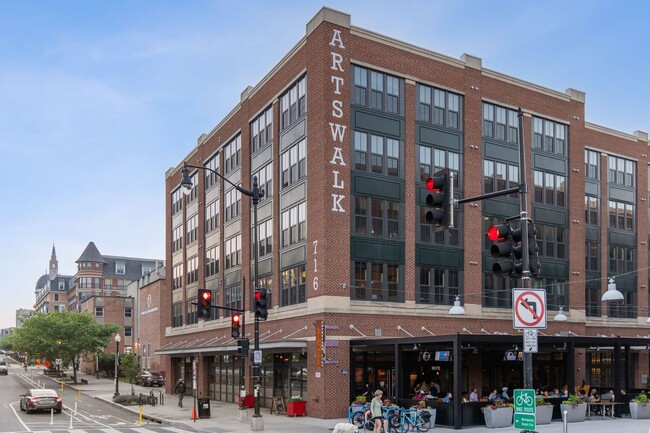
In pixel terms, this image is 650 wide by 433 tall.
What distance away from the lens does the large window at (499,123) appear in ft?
137

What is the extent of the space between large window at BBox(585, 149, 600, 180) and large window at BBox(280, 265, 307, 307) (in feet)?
74.1

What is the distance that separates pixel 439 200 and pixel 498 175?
28683 millimetres

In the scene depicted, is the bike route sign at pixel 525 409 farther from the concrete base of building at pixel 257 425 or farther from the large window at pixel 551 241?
the large window at pixel 551 241

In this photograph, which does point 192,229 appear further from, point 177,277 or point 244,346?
point 244,346

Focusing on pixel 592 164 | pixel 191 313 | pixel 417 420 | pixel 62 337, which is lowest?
pixel 62 337

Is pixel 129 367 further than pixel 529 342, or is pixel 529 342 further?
pixel 129 367

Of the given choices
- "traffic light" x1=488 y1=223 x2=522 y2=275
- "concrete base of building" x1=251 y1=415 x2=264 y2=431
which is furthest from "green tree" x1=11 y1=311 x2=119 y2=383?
"traffic light" x1=488 y1=223 x2=522 y2=275

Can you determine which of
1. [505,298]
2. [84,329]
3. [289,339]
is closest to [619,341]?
[505,298]

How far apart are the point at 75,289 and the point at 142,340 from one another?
9442 cm

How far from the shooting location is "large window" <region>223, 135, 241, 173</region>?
47.9 meters

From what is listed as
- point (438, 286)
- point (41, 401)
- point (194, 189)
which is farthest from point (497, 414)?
point (194, 189)

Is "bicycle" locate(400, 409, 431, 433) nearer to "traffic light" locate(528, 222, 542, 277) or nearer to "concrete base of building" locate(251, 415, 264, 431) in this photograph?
"concrete base of building" locate(251, 415, 264, 431)

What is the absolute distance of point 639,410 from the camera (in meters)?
32.3

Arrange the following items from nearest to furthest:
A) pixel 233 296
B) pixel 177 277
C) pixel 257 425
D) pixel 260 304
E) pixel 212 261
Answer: pixel 257 425 → pixel 260 304 → pixel 233 296 → pixel 212 261 → pixel 177 277
